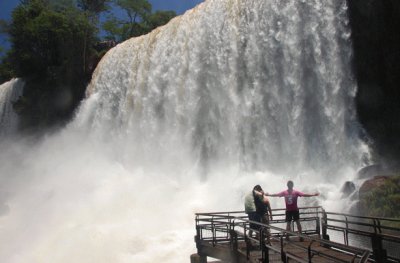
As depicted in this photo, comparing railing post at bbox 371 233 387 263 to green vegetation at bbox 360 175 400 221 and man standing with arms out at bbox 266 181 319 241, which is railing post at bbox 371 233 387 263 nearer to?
man standing with arms out at bbox 266 181 319 241

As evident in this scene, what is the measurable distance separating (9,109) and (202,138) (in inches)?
1092

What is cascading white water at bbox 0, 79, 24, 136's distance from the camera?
43.2m

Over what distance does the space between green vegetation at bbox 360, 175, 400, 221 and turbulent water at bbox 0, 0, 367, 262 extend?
50.5 inches

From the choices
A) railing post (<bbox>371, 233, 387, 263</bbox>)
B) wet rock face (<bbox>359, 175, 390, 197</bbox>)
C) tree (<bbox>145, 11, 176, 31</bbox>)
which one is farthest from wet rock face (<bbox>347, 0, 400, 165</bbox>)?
tree (<bbox>145, 11, 176, 31</bbox>)

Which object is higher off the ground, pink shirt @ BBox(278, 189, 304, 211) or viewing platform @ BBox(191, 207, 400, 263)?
pink shirt @ BBox(278, 189, 304, 211)

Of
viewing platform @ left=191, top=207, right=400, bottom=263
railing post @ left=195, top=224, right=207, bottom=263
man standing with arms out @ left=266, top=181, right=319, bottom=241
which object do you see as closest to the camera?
viewing platform @ left=191, top=207, right=400, bottom=263

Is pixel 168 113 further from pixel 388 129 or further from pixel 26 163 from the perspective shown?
pixel 26 163

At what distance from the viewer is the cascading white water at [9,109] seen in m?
43.2

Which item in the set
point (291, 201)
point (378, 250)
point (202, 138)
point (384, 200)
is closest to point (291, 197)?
point (291, 201)

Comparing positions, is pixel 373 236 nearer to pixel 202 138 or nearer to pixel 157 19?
pixel 202 138

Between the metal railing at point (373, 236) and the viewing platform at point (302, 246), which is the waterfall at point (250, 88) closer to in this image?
the metal railing at point (373, 236)

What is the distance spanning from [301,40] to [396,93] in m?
4.53

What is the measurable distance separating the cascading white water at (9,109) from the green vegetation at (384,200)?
123 feet

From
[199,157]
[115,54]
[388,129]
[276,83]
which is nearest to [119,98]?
[115,54]
